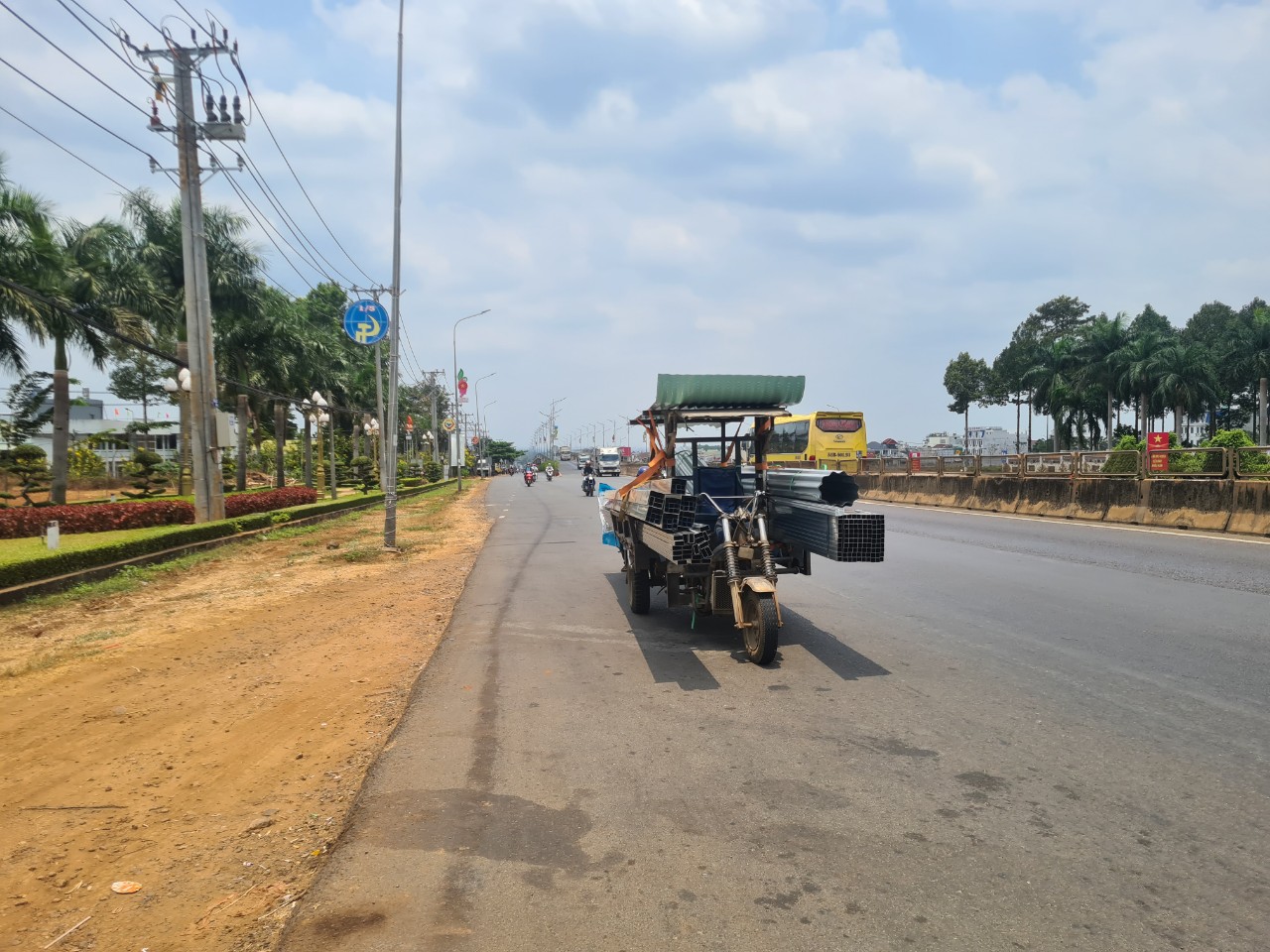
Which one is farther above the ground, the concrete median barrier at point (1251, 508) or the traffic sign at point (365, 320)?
the traffic sign at point (365, 320)

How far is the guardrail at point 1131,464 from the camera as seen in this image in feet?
50.2

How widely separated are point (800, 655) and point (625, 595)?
12.2 feet

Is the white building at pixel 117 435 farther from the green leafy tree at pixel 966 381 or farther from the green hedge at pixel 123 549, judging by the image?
the green leafy tree at pixel 966 381

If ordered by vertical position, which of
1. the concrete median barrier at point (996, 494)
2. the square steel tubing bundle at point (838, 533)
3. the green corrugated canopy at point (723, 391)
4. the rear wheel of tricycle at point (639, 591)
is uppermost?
the green corrugated canopy at point (723, 391)

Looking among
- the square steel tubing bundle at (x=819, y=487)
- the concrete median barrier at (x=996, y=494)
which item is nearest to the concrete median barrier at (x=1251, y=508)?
the concrete median barrier at (x=996, y=494)

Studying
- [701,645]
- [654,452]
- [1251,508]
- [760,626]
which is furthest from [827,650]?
[1251,508]

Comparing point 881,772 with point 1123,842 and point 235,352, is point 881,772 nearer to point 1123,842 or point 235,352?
point 1123,842

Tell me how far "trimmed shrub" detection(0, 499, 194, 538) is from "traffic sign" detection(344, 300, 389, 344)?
691 centimetres

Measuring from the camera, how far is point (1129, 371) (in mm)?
58719

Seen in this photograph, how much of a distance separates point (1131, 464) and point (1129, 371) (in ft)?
157

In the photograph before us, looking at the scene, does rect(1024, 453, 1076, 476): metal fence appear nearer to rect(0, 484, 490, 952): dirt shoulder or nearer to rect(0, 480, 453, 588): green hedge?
rect(0, 484, 490, 952): dirt shoulder

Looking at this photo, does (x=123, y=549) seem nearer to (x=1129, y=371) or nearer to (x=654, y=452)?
(x=654, y=452)

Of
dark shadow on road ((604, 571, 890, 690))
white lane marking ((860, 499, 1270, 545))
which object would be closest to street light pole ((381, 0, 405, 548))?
dark shadow on road ((604, 571, 890, 690))

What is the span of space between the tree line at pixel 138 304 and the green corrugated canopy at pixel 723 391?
10636mm
